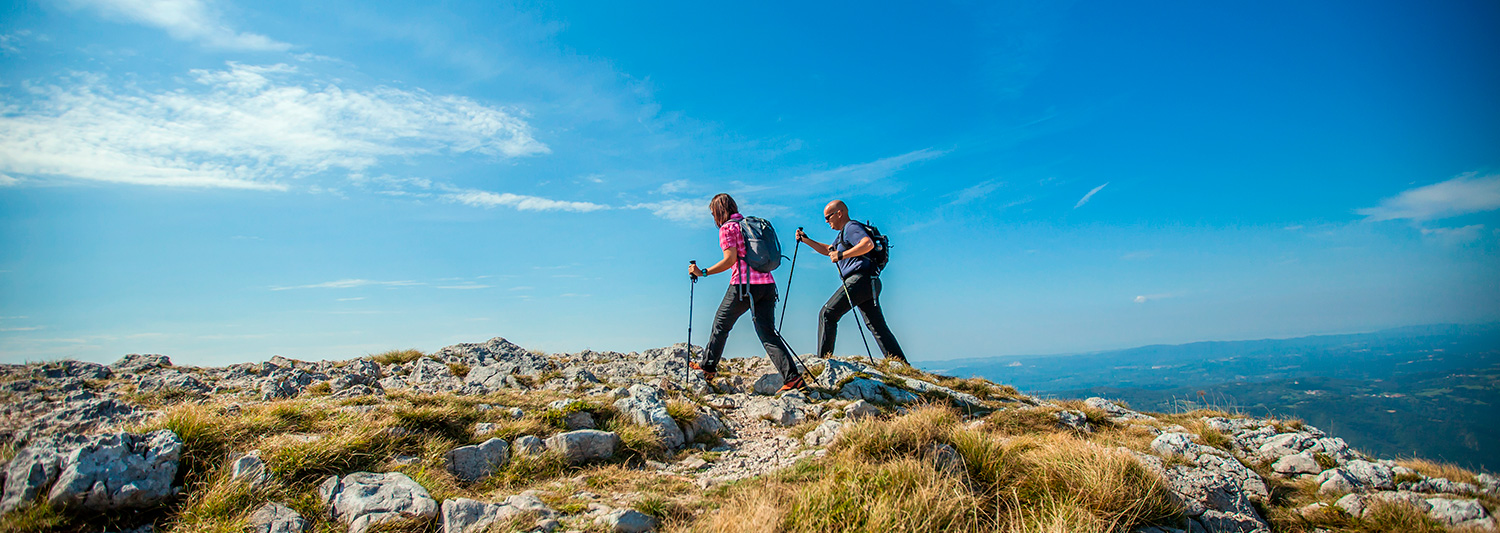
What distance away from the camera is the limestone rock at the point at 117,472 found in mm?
3734

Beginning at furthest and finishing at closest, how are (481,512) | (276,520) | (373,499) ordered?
(373,499) < (481,512) < (276,520)

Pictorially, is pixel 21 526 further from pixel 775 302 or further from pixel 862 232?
pixel 862 232

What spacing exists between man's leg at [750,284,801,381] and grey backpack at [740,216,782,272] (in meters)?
0.34

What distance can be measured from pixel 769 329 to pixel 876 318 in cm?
351

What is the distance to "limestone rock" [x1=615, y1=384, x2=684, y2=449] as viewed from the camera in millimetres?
6461

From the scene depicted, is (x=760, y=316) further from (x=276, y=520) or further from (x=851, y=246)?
(x=276, y=520)

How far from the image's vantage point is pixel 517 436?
19.2 ft

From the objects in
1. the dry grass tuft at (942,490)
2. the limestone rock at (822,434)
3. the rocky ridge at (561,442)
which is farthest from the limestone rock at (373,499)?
the limestone rock at (822,434)

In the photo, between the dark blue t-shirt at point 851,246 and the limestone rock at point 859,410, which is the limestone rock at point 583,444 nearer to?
the limestone rock at point 859,410

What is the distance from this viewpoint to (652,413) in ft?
22.0

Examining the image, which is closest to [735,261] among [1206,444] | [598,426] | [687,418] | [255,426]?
[687,418]

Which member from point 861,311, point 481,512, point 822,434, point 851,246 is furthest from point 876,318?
point 481,512

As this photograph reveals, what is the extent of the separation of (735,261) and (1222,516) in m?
6.06

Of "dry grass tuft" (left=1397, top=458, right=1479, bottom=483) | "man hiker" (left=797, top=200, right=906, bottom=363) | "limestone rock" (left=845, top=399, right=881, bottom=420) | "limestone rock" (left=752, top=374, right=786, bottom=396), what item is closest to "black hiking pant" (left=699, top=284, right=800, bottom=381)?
"limestone rock" (left=752, top=374, right=786, bottom=396)
